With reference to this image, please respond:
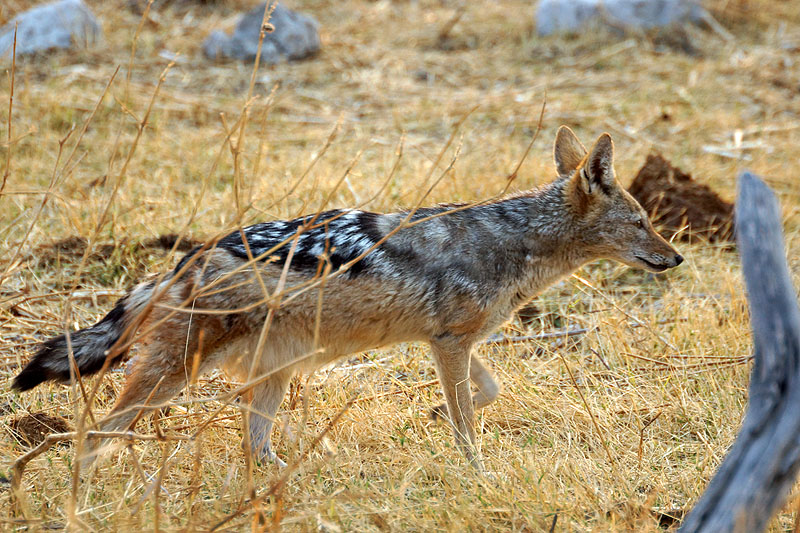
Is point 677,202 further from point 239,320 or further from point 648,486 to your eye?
point 239,320

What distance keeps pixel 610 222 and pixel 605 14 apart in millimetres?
8403

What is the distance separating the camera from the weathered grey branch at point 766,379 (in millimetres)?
2346

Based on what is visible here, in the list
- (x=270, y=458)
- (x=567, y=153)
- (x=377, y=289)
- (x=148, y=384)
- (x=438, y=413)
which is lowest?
(x=270, y=458)

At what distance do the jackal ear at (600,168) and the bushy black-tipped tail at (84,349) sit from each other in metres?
2.23

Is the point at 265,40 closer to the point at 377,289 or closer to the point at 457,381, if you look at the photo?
the point at 377,289

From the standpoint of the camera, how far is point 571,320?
17.9 feet

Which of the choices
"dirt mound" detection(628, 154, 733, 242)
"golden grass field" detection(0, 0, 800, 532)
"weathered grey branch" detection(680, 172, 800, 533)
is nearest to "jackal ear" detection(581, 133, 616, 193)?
"golden grass field" detection(0, 0, 800, 532)

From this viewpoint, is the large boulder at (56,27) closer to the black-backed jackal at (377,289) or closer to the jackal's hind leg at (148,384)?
the black-backed jackal at (377,289)

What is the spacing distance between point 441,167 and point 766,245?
202 inches

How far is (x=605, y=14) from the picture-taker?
1179 centimetres

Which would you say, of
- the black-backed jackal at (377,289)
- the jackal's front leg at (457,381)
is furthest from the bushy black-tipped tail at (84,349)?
the jackal's front leg at (457,381)

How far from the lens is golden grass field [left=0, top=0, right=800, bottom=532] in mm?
3344

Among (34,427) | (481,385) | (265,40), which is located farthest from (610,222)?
(265,40)

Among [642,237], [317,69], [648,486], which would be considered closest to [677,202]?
[642,237]
